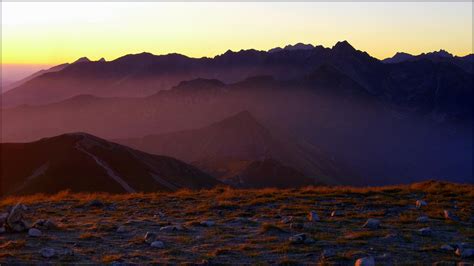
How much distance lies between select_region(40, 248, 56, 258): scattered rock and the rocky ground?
0.07 ft

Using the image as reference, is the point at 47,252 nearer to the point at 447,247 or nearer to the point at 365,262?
the point at 365,262

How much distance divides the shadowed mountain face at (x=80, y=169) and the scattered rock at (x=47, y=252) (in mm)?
64400

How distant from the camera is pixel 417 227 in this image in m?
15.6

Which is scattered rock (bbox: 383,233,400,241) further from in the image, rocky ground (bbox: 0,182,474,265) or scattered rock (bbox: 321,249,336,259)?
scattered rock (bbox: 321,249,336,259)

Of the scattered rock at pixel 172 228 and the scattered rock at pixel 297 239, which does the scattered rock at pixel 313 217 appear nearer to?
the scattered rock at pixel 297 239

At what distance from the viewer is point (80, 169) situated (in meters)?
84.8

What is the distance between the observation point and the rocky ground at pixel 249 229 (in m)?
12.4

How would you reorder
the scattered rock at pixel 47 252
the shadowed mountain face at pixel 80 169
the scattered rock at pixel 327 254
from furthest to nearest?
the shadowed mountain face at pixel 80 169 → the scattered rock at pixel 47 252 → the scattered rock at pixel 327 254

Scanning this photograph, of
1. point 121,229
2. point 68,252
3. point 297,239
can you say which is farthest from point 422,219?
point 68,252

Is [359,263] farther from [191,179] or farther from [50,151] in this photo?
[191,179]

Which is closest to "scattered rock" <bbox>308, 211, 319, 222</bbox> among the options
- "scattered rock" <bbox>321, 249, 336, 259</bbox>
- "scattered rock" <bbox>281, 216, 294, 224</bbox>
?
"scattered rock" <bbox>281, 216, 294, 224</bbox>

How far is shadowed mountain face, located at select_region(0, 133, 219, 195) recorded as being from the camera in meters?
79.6

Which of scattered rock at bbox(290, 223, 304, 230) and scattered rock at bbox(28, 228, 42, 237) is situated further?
scattered rock at bbox(290, 223, 304, 230)

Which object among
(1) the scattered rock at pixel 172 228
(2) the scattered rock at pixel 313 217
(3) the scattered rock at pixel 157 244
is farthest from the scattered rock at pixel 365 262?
(1) the scattered rock at pixel 172 228
